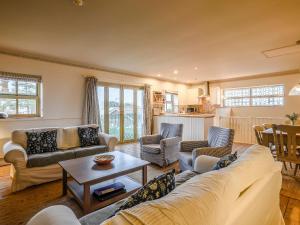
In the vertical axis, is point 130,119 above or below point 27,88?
below

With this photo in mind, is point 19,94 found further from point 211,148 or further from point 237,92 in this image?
point 237,92

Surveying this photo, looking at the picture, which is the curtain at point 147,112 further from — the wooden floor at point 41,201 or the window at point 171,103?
the wooden floor at point 41,201

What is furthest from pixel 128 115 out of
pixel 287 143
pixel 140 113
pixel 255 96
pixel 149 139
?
pixel 255 96

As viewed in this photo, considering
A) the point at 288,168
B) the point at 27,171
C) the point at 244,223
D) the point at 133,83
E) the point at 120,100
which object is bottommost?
the point at 288,168

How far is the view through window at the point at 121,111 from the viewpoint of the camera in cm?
546

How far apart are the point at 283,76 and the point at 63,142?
707 centimetres

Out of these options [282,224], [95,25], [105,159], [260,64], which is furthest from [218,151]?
[260,64]

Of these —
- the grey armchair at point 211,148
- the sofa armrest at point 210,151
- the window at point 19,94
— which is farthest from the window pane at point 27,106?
the sofa armrest at point 210,151

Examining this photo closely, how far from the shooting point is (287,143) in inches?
107

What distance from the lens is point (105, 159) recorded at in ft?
7.84

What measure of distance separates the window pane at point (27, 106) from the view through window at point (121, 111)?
1.72 meters

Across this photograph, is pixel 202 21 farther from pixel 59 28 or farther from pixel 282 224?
pixel 282 224

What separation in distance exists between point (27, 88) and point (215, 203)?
4.79 metres

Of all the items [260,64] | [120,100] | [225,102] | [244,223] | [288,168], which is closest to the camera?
[244,223]
